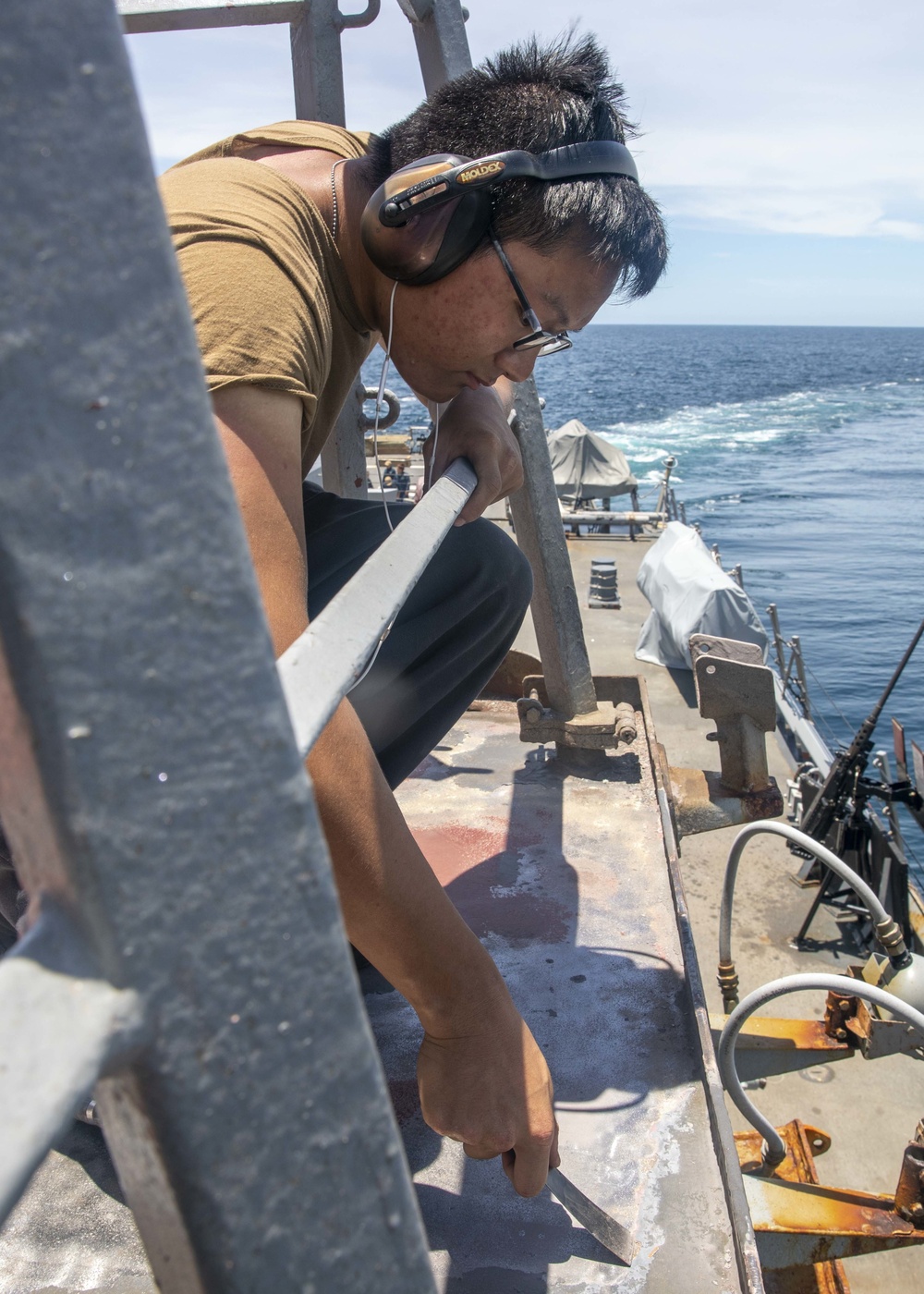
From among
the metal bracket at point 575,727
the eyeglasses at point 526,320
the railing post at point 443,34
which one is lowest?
the metal bracket at point 575,727

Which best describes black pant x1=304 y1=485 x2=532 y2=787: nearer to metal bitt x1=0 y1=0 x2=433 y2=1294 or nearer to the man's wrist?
the man's wrist

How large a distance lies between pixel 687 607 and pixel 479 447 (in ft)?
38.8

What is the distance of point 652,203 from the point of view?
2.06 meters

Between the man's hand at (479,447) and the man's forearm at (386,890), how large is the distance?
110cm

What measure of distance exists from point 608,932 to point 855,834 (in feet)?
25.7

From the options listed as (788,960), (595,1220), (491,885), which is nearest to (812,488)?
(788,960)

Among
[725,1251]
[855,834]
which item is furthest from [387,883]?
[855,834]

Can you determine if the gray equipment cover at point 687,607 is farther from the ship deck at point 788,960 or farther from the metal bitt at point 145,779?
the metal bitt at point 145,779

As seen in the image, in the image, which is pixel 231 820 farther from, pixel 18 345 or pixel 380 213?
pixel 380 213

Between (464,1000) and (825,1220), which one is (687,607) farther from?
(464,1000)

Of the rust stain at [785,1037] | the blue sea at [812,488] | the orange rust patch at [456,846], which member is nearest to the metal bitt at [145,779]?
the orange rust patch at [456,846]

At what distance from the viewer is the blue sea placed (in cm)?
2462

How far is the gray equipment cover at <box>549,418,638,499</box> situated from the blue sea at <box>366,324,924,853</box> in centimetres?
576

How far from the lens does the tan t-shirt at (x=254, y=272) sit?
1.36 meters
